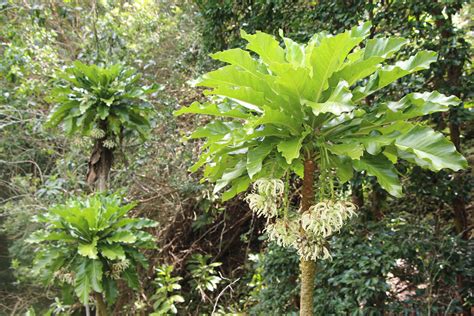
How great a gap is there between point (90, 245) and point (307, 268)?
5.77ft

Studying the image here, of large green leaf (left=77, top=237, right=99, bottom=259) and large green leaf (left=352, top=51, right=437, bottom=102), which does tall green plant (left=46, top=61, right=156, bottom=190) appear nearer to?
large green leaf (left=77, top=237, right=99, bottom=259)

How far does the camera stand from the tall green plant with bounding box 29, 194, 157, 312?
2545 mm

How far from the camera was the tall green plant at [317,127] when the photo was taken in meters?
1.21

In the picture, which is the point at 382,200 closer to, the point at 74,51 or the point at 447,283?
the point at 447,283

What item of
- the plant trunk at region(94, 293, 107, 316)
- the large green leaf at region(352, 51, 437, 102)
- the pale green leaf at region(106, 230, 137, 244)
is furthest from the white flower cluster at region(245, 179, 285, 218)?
the plant trunk at region(94, 293, 107, 316)

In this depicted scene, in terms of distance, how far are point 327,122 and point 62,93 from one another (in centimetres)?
211

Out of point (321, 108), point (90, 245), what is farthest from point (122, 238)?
point (321, 108)

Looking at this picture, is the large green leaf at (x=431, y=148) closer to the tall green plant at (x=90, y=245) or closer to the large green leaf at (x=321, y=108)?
the large green leaf at (x=321, y=108)

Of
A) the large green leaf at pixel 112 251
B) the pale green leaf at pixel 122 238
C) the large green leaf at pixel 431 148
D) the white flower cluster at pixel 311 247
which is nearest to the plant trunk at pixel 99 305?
the large green leaf at pixel 112 251

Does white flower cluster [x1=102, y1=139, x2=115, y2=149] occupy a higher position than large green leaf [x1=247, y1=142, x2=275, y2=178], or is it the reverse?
white flower cluster [x1=102, y1=139, x2=115, y2=149]

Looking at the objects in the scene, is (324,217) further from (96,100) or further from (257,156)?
(96,100)

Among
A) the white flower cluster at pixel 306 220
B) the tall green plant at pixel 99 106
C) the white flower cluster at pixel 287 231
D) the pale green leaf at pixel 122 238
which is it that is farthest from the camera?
the tall green plant at pixel 99 106

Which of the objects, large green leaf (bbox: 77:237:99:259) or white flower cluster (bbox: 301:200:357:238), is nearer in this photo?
white flower cluster (bbox: 301:200:357:238)

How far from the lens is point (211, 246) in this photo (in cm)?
514
